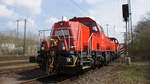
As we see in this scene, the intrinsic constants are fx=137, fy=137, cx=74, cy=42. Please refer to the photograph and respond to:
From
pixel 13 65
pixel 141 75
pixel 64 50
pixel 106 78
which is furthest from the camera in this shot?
pixel 13 65

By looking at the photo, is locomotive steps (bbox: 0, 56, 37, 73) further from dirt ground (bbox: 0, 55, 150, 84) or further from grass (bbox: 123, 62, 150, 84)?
grass (bbox: 123, 62, 150, 84)

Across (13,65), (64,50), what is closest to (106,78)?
(64,50)

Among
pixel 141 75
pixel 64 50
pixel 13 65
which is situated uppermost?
pixel 64 50

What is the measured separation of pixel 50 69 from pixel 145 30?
5096mm

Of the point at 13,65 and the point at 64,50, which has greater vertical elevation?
the point at 64,50

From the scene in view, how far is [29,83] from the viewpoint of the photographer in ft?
20.3

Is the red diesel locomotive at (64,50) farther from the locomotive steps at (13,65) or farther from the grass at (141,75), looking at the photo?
the locomotive steps at (13,65)

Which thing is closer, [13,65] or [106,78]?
[106,78]

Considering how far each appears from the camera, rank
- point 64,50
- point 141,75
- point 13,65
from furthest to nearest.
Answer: point 13,65
point 64,50
point 141,75

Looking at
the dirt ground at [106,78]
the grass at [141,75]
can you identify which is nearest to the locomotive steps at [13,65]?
the dirt ground at [106,78]

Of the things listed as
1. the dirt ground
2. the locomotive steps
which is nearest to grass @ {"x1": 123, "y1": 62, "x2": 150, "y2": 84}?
the dirt ground

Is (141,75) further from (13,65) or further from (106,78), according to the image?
(13,65)

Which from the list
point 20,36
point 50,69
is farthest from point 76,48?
point 20,36

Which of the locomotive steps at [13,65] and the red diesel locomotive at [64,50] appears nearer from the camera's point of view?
the red diesel locomotive at [64,50]
